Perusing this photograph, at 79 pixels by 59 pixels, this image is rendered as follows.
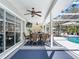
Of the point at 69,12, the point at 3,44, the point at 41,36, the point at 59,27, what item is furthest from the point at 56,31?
the point at 3,44

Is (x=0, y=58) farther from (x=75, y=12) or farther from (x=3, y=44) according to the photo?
(x=75, y=12)

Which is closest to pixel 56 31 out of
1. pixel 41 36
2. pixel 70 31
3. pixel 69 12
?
pixel 70 31

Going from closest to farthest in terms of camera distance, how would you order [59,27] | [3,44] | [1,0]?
[1,0]
[3,44]
[59,27]

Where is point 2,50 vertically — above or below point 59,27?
below

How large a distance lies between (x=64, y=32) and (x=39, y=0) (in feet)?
67.1

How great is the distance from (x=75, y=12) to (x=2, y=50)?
1063cm

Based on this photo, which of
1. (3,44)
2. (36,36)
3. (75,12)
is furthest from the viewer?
(75,12)

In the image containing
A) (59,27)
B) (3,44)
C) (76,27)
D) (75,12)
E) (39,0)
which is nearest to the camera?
(39,0)

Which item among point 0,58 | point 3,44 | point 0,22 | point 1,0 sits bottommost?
point 0,58

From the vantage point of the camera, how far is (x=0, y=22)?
702cm

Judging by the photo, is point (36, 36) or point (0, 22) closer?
point (0, 22)

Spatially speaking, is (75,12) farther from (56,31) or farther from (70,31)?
(56,31)

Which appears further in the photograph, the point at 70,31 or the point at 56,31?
the point at 56,31

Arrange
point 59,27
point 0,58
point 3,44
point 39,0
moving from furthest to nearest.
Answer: point 59,27 → point 3,44 → point 39,0 → point 0,58
